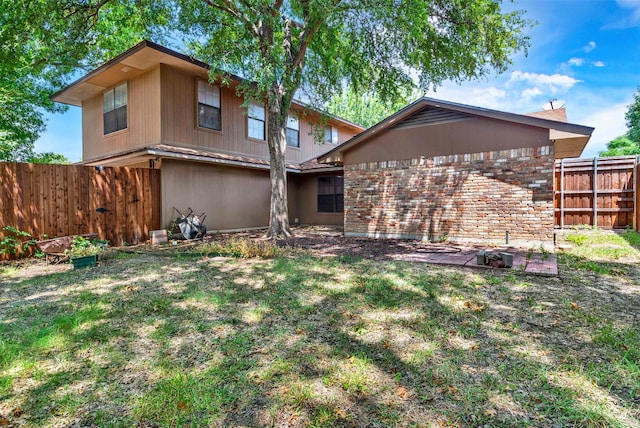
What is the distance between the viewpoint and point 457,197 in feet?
26.3

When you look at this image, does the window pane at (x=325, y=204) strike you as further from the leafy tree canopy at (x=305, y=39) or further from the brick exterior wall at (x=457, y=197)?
the leafy tree canopy at (x=305, y=39)

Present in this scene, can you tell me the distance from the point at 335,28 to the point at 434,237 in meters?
6.47

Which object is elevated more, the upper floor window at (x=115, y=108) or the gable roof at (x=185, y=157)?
the upper floor window at (x=115, y=108)

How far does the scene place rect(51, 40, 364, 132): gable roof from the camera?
8.53 metres

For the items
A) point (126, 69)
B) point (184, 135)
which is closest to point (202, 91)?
point (184, 135)

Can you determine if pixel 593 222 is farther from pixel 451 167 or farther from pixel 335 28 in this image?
pixel 335 28

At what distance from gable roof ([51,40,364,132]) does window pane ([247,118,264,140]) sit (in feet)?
6.33

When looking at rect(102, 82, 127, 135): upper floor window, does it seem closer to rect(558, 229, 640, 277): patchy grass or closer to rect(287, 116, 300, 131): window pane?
rect(287, 116, 300, 131): window pane

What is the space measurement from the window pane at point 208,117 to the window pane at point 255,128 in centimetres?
139

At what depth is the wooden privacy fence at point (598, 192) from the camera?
9438 millimetres

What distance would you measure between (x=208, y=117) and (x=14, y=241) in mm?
6351

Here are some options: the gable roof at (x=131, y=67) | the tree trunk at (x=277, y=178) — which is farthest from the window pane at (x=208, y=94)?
the tree trunk at (x=277, y=178)

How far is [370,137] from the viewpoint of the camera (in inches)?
362

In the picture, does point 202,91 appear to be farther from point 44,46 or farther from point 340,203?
point 44,46
